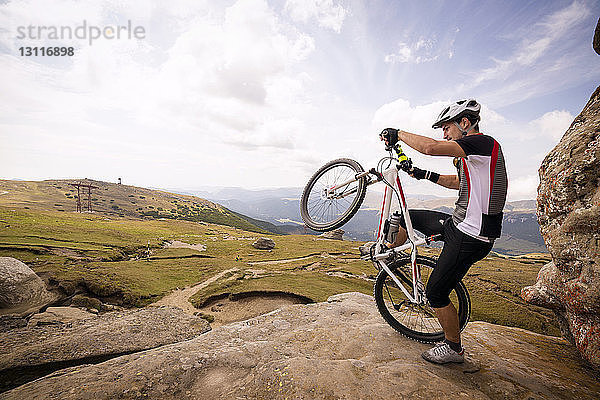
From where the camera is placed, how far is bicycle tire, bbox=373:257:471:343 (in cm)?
604

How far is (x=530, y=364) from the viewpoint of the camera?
551 cm

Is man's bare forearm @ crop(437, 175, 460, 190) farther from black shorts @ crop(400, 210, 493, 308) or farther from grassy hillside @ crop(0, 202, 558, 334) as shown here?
grassy hillside @ crop(0, 202, 558, 334)

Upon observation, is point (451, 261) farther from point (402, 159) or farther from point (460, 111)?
point (460, 111)

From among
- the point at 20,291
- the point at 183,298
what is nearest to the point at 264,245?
the point at 183,298

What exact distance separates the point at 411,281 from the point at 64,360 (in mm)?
9510

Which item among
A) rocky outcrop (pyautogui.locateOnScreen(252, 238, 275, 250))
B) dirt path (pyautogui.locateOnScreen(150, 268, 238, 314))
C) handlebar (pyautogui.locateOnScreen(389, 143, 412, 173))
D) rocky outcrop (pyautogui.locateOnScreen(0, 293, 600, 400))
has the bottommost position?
rocky outcrop (pyautogui.locateOnScreen(252, 238, 275, 250))

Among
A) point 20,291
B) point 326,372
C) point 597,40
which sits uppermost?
point 597,40

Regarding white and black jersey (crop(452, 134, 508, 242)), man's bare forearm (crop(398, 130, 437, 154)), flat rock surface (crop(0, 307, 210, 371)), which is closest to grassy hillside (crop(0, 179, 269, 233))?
flat rock surface (crop(0, 307, 210, 371))

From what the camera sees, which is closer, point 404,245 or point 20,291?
point 404,245

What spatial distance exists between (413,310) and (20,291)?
1599 cm

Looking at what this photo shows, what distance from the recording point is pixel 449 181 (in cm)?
630

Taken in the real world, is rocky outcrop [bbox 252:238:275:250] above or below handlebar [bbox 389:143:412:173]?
below

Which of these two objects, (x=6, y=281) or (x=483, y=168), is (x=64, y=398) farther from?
(x=6, y=281)

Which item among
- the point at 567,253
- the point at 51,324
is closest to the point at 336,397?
the point at 567,253
